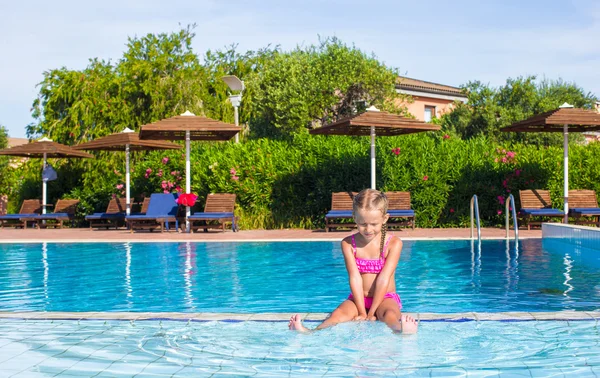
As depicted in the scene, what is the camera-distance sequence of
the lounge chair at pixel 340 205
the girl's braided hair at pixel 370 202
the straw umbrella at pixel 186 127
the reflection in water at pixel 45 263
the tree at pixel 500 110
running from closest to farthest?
the girl's braided hair at pixel 370 202
the reflection in water at pixel 45 263
the straw umbrella at pixel 186 127
the lounge chair at pixel 340 205
the tree at pixel 500 110

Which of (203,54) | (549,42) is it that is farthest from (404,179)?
(203,54)

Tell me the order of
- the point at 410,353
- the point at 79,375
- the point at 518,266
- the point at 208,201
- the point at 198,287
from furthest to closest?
the point at 208,201
the point at 518,266
the point at 198,287
the point at 410,353
the point at 79,375

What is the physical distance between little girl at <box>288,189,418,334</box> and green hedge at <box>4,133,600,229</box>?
13.2 metres

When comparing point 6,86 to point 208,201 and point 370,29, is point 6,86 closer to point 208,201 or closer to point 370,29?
point 208,201

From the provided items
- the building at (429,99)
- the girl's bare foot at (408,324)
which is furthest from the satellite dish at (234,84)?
the building at (429,99)

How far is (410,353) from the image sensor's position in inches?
185

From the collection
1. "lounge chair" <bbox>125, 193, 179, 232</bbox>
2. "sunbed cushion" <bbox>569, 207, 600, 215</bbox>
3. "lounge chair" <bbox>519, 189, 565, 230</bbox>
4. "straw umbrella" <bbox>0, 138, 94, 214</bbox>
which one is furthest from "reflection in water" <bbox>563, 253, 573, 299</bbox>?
"straw umbrella" <bbox>0, 138, 94, 214</bbox>

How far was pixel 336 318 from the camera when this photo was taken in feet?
16.9

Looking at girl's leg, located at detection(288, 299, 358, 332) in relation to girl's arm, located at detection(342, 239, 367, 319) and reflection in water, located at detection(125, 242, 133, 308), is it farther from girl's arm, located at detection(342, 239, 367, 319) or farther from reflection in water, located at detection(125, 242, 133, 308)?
reflection in water, located at detection(125, 242, 133, 308)

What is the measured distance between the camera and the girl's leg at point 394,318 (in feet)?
16.0

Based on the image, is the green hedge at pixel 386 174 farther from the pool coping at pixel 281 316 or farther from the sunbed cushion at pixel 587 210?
the pool coping at pixel 281 316

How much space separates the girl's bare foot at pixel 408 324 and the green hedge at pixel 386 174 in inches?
545

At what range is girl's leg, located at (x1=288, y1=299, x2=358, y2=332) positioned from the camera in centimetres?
498

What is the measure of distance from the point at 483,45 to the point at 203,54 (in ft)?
54.5
